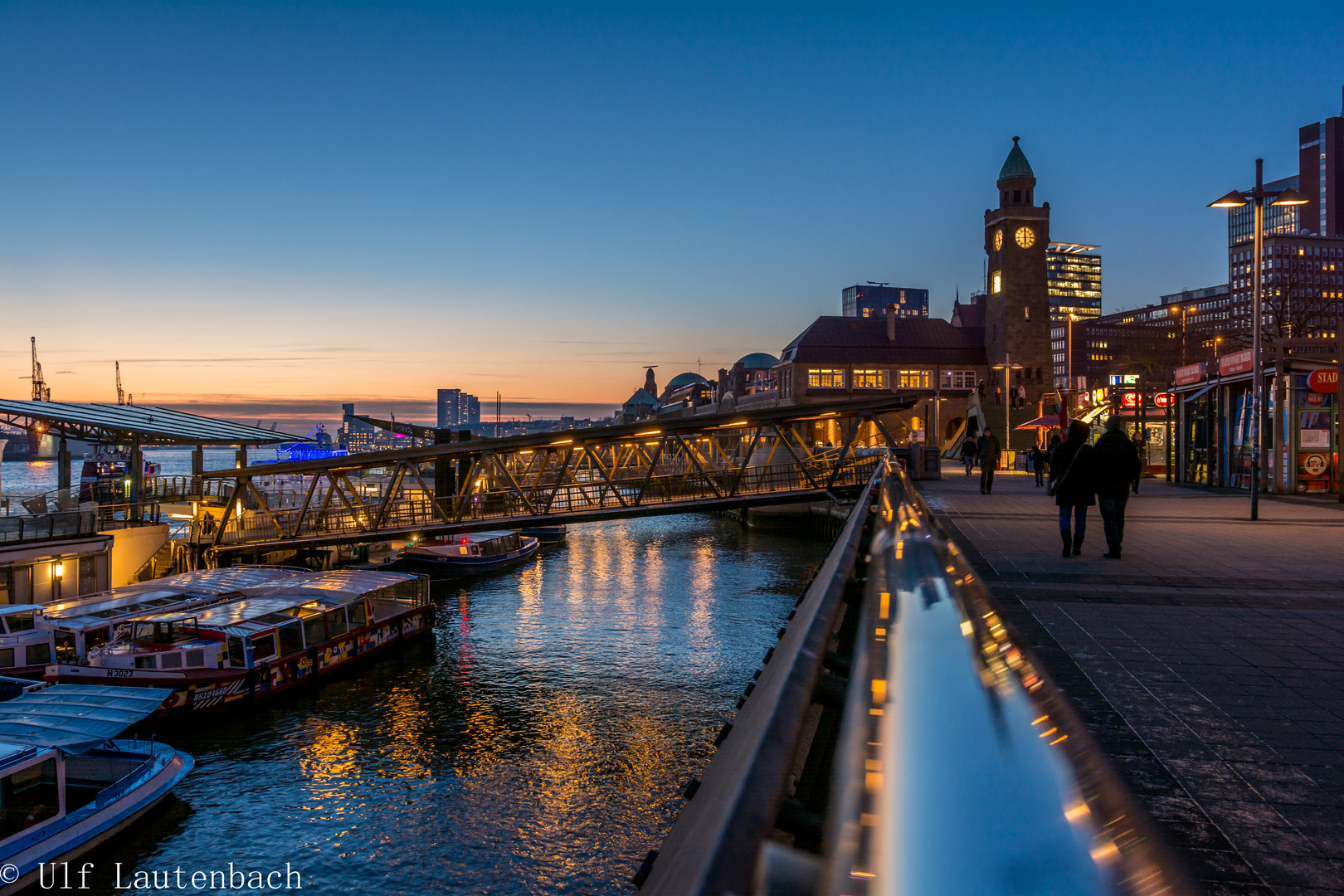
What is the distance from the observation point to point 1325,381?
86.6 ft

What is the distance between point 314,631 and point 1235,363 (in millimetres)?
33382

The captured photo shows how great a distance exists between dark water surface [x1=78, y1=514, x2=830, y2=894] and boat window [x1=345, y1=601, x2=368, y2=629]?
1592mm

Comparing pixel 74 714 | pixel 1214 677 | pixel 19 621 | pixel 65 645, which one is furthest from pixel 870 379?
pixel 1214 677

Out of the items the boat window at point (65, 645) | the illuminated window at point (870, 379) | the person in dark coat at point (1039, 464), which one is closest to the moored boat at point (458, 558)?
the boat window at point (65, 645)

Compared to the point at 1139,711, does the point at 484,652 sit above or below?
below

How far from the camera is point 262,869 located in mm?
15492

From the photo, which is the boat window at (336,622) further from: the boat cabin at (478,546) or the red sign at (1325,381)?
the red sign at (1325,381)

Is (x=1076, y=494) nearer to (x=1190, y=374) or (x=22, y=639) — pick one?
(x=1190, y=374)

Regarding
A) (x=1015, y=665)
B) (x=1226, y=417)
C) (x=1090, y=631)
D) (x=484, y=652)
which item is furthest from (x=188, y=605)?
(x=1226, y=417)

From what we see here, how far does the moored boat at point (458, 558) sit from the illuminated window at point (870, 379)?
54.8 metres

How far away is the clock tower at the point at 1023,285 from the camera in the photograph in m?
93.0

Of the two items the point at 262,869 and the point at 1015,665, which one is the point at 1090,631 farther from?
the point at 262,869

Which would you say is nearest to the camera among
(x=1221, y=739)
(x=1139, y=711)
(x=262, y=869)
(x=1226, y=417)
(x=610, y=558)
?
(x=1221, y=739)

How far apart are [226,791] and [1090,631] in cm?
1853
